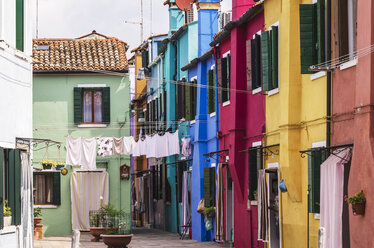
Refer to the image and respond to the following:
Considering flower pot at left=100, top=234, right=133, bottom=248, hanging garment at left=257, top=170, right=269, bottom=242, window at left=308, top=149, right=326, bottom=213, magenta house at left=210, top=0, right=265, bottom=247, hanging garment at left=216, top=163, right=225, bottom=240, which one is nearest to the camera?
window at left=308, top=149, right=326, bottom=213

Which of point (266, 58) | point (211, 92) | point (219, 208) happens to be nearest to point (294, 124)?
point (266, 58)

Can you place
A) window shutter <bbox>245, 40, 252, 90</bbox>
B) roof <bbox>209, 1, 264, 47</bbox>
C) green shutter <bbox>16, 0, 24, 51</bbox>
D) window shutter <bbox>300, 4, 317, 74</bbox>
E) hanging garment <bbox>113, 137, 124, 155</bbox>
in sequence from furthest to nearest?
hanging garment <bbox>113, 137, 124, 155</bbox> → window shutter <bbox>245, 40, 252, 90</bbox> → roof <bbox>209, 1, 264, 47</bbox> → green shutter <bbox>16, 0, 24, 51</bbox> → window shutter <bbox>300, 4, 317, 74</bbox>

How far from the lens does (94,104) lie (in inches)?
1432

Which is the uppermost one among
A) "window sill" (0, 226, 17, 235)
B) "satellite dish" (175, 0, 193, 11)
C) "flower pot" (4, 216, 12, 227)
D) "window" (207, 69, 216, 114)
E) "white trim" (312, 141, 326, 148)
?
"satellite dish" (175, 0, 193, 11)

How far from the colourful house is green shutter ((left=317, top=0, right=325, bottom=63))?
18.7 meters

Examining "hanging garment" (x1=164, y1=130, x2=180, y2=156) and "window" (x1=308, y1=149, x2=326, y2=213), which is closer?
"window" (x1=308, y1=149, x2=326, y2=213)

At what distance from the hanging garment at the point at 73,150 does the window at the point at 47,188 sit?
2.52 meters

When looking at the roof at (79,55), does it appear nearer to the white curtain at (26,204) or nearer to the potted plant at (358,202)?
the white curtain at (26,204)

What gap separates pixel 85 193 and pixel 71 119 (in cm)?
324

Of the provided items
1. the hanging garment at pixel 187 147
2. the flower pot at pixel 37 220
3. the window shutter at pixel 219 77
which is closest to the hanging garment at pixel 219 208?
the window shutter at pixel 219 77

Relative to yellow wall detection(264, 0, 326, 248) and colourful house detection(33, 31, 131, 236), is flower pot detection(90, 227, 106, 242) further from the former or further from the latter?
yellow wall detection(264, 0, 326, 248)

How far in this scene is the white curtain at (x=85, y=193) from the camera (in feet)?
116

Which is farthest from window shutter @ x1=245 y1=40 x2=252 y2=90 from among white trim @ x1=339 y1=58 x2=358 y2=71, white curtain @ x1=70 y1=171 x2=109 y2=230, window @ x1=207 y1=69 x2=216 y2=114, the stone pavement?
white curtain @ x1=70 y1=171 x2=109 y2=230

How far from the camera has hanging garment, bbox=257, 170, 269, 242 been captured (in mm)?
22144
